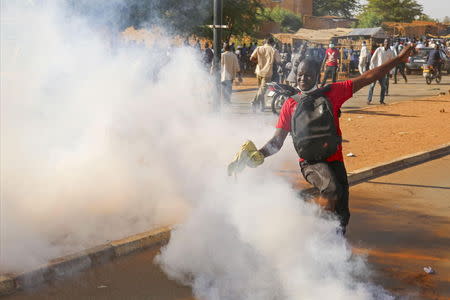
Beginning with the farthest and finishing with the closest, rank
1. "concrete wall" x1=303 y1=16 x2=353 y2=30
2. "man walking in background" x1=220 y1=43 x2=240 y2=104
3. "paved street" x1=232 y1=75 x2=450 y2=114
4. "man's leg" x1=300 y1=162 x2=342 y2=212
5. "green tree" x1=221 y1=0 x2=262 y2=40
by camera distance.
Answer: "concrete wall" x1=303 y1=16 x2=353 y2=30 → "green tree" x1=221 y1=0 x2=262 y2=40 → "paved street" x1=232 y1=75 x2=450 y2=114 → "man walking in background" x1=220 y1=43 x2=240 y2=104 → "man's leg" x1=300 y1=162 x2=342 y2=212

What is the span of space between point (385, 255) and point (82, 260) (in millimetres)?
2535

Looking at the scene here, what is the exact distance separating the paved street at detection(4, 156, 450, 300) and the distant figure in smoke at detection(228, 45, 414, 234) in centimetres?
73

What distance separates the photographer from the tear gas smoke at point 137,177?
3953mm

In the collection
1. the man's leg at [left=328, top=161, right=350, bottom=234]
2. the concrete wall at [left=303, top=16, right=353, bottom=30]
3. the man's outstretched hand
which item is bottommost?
the man's leg at [left=328, top=161, right=350, bottom=234]

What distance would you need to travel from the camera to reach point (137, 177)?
5473mm

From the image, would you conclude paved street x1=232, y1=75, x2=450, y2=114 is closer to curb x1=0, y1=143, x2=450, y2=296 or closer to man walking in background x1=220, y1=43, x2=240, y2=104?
man walking in background x1=220, y1=43, x2=240, y2=104

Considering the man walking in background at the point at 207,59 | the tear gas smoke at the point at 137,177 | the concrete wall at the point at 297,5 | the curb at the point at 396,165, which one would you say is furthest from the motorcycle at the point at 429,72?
the concrete wall at the point at 297,5

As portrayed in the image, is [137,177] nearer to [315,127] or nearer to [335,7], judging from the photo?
[315,127]

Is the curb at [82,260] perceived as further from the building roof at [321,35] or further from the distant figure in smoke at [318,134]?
the building roof at [321,35]

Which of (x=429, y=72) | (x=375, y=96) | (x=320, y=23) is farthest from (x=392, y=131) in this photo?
(x=320, y=23)

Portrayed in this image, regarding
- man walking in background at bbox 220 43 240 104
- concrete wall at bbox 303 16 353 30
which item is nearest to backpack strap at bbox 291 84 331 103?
man walking in background at bbox 220 43 240 104

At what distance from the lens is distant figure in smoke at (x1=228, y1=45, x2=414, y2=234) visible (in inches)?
150

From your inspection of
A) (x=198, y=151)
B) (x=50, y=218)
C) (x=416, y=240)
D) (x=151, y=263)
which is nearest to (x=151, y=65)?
(x=198, y=151)

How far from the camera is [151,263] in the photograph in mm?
4379
